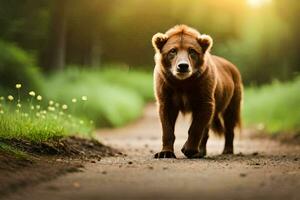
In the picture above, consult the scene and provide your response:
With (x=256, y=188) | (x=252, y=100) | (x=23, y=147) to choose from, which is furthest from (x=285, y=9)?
(x=256, y=188)

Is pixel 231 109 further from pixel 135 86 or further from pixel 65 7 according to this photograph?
pixel 135 86

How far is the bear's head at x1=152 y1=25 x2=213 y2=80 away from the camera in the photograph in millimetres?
10656

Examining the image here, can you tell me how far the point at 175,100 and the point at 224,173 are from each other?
299 cm

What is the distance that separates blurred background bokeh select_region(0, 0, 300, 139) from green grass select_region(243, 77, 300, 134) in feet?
0.19

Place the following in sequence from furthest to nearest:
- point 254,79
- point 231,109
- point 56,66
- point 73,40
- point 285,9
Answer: point 73,40 → point 254,79 → point 56,66 → point 285,9 → point 231,109

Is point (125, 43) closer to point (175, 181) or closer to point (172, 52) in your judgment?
point (172, 52)

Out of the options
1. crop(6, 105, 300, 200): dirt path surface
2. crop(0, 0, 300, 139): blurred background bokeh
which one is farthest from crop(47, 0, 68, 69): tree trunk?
crop(6, 105, 300, 200): dirt path surface

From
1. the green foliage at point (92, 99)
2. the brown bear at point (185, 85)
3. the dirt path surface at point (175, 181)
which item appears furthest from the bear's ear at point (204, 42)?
the green foliage at point (92, 99)

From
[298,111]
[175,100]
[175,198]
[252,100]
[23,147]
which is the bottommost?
[175,198]

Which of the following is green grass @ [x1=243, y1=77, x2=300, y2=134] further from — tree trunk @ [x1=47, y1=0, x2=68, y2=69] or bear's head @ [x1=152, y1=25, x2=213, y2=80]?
bear's head @ [x1=152, y1=25, x2=213, y2=80]

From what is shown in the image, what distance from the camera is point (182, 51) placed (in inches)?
428

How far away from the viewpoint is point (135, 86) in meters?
41.0

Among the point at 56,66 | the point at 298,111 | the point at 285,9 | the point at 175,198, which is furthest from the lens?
the point at 56,66

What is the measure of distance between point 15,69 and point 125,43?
18249 millimetres
